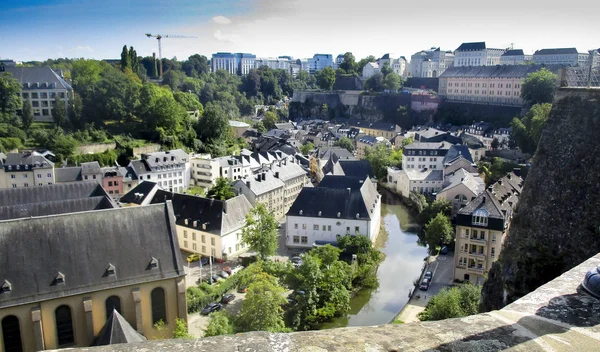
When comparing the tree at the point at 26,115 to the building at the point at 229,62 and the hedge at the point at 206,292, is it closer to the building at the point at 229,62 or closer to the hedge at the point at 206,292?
the hedge at the point at 206,292

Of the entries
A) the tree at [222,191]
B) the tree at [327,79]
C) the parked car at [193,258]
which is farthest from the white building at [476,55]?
the parked car at [193,258]

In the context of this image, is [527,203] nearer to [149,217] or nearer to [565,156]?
[565,156]

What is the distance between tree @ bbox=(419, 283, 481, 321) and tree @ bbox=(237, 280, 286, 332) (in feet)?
19.2

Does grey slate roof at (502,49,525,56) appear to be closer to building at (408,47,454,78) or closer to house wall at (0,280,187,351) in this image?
building at (408,47,454,78)

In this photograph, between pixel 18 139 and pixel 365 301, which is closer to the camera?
pixel 365 301

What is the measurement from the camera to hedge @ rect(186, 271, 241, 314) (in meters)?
22.0

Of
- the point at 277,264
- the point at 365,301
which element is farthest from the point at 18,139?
the point at 365,301

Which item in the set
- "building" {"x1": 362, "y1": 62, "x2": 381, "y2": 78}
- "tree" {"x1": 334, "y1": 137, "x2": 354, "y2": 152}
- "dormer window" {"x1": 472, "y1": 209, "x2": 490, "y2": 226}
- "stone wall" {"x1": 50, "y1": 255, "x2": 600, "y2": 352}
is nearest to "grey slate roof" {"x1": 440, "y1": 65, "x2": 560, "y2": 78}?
"building" {"x1": 362, "y1": 62, "x2": 381, "y2": 78}

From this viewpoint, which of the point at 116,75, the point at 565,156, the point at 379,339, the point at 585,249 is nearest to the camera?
the point at 379,339

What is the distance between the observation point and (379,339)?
8.63 feet

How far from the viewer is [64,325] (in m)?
15.7

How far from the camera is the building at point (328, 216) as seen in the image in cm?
2930

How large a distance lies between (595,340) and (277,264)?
830 inches

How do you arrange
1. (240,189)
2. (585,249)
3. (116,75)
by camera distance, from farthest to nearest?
1. (116,75)
2. (240,189)
3. (585,249)
